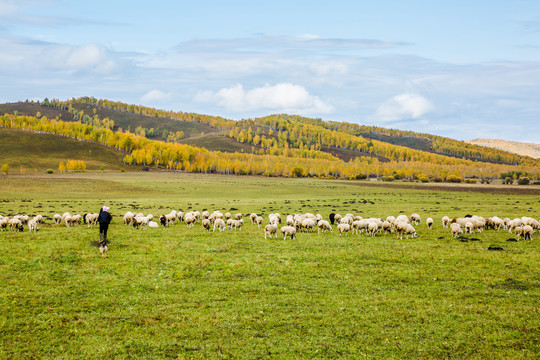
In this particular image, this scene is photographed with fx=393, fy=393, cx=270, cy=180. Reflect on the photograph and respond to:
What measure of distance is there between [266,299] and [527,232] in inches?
804

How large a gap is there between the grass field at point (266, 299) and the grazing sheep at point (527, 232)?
122cm

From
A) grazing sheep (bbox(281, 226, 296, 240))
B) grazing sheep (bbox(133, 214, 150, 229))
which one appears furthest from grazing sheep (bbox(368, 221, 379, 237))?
grazing sheep (bbox(133, 214, 150, 229))

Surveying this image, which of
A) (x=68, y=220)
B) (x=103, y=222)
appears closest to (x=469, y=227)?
(x=103, y=222)

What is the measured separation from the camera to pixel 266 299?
611 inches

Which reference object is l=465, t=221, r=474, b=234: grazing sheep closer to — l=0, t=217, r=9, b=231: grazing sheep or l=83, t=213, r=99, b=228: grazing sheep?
l=83, t=213, r=99, b=228: grazing sheep

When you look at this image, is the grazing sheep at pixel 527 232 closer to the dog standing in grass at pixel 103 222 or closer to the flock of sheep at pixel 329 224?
the flock of sheep at pixel 329 224

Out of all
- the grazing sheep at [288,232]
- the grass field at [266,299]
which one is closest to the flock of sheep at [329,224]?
the grazing sheep at [288,232]

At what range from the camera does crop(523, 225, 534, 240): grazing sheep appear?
26062 millimetres

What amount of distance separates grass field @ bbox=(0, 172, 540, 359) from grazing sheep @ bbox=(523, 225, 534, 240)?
4.02ft

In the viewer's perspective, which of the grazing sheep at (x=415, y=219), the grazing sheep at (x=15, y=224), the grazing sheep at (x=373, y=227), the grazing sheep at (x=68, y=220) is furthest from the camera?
the grazing sheep at (x=415, y=219)

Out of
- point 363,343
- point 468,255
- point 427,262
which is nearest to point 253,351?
point 363,343

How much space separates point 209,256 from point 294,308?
26.6 feet

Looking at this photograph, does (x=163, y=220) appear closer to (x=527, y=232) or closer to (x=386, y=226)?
(x=386, y=226)

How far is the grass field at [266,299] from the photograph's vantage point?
39.1 ft
